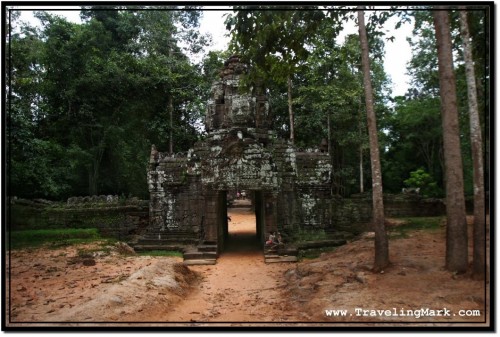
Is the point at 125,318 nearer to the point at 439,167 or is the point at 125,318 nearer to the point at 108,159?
the point at 108,159

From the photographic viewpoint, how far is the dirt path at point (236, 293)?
6969 mm

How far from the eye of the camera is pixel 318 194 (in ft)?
50.1

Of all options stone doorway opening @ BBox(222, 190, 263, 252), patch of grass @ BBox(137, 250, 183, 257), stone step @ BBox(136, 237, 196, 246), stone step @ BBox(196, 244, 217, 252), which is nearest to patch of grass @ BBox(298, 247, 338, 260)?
stone doorway opening @ BBox(222, 190, 263, 252)

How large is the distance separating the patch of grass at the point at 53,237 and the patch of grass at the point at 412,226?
11818 millimetres

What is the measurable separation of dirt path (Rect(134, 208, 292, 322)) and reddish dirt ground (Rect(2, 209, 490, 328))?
2 centimetres

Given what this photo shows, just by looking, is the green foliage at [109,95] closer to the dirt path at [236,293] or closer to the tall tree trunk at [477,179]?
the dirt path at [236,293]

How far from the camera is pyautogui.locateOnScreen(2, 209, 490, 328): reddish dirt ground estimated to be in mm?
5922

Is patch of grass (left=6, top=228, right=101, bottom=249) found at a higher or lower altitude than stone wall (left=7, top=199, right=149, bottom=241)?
lower

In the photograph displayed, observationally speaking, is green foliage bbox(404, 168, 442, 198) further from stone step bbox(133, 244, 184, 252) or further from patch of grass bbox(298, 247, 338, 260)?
stone step bbox(133, 244, 184, 252)

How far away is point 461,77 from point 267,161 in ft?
31.0

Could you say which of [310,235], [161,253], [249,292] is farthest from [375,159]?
[161,253]

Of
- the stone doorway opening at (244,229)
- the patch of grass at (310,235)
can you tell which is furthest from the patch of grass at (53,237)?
the patch of grass at (310,235)

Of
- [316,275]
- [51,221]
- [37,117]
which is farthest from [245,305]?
[37,117]

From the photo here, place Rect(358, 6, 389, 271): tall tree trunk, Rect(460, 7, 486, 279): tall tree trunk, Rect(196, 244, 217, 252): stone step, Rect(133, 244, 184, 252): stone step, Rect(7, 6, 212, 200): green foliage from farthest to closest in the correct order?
Rect(7, 6, 212, 200): green foliage < Rect(133, 244, 184, 252): stone step < Rect(196, 244, 217, 252): stone step < Rect(358, 6, 389, 271): tall tree trunk < Rect(460, 7, 486, 279): tall tree trunk
